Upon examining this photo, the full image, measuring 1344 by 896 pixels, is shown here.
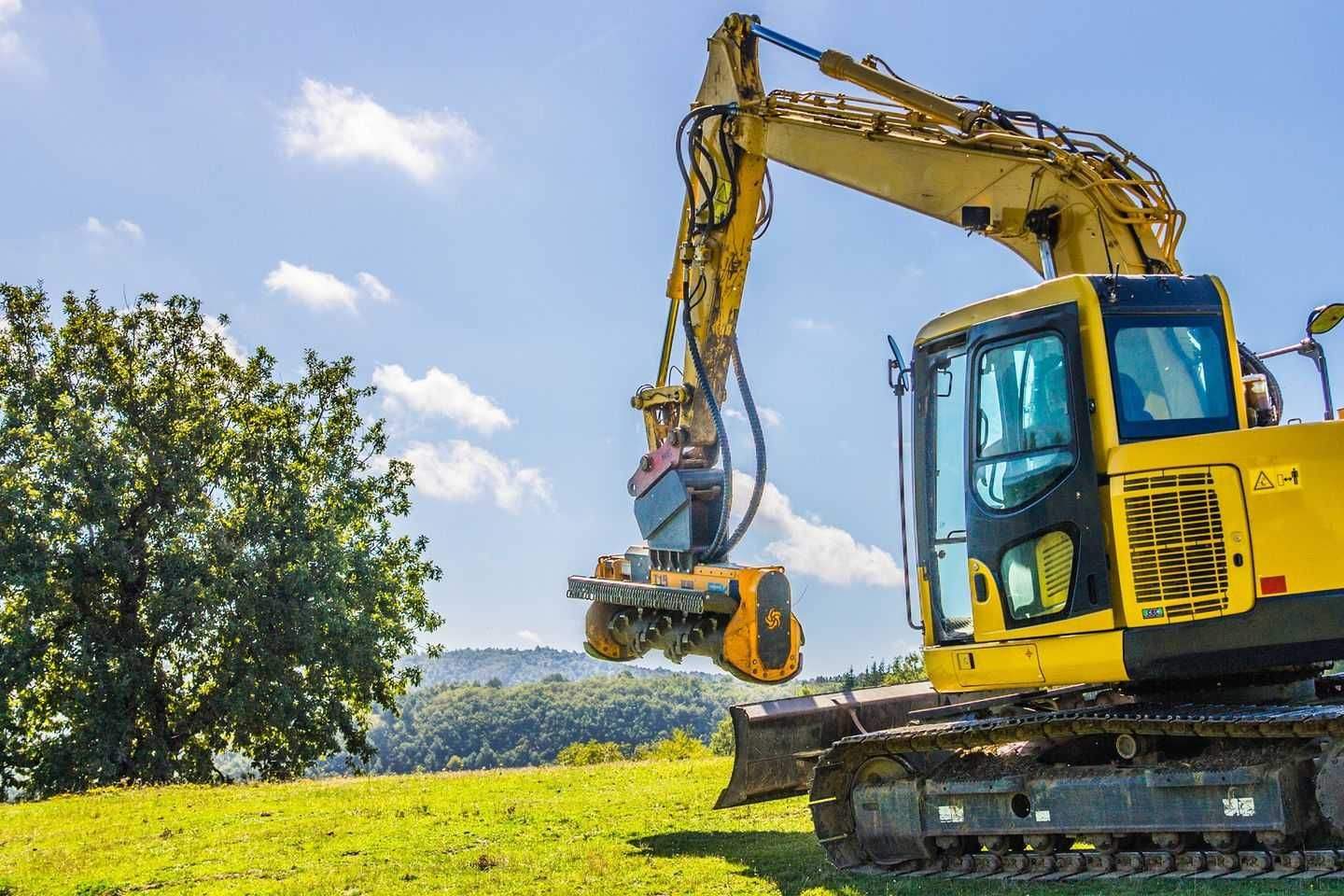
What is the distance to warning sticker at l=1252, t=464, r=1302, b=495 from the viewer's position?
7.07 meters

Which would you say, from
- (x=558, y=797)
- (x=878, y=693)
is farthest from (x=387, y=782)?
(x=878, y=693)

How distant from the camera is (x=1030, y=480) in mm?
7844

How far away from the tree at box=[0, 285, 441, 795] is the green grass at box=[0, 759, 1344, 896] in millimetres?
8683

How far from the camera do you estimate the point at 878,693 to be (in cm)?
1102

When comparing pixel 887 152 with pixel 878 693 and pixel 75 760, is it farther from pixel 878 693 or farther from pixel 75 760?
pixel 75 760

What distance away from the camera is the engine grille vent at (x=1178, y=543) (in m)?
7.23

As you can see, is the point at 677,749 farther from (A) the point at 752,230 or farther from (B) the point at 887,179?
(B) the point at 887,179

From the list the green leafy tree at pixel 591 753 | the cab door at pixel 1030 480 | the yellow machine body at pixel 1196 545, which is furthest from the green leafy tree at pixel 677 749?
the yellow machine body at pixel 1196 545

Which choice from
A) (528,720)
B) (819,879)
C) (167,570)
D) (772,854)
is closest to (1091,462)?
(819,879)

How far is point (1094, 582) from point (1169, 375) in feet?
4.29

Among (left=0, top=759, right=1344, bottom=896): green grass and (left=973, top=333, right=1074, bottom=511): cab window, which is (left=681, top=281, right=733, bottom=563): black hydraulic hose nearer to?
(left=0, top=759, right=1344, bottom=896): green grass

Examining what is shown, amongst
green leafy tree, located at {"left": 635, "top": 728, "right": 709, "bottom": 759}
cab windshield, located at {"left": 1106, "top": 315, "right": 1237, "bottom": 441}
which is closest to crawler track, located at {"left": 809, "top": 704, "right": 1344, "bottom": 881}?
cab windshield, located at {"left": 1106, "top": 315, "right": 1237, "bottom": 441}

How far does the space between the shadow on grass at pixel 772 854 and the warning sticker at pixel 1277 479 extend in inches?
128

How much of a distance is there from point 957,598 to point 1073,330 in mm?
1808
